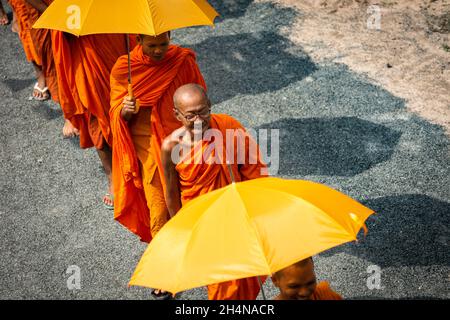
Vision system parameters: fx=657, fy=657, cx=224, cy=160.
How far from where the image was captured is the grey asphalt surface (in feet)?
18.2

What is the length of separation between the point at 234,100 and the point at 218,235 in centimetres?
444

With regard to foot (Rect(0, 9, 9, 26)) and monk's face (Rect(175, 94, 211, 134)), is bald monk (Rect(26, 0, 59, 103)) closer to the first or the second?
foot (Rect(0, 9, 9, 26))

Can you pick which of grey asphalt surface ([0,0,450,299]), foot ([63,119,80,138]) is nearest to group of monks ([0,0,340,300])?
grey asphalt surface ([0,0,450,299])

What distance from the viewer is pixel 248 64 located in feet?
27.2

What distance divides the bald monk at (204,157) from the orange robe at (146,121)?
0.55 meters

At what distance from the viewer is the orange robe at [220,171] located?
4.42 meters

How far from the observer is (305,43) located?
847 cm

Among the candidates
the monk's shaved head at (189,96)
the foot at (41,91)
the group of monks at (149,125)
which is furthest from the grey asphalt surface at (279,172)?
the monk's shaved head at (189,96)

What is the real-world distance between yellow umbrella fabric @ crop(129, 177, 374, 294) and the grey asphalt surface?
1.96 m

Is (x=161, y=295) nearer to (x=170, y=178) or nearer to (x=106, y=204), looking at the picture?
(x=170, y=178)

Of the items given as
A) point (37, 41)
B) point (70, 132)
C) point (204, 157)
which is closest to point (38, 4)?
point (37, 41)

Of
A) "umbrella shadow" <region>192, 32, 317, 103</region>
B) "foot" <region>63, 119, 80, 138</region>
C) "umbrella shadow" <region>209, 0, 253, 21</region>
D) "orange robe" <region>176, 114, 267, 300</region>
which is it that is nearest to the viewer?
"orange robe" <region>176, 114, 267, 300</region>

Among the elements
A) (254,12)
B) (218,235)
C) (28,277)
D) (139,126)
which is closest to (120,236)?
(28,277)
